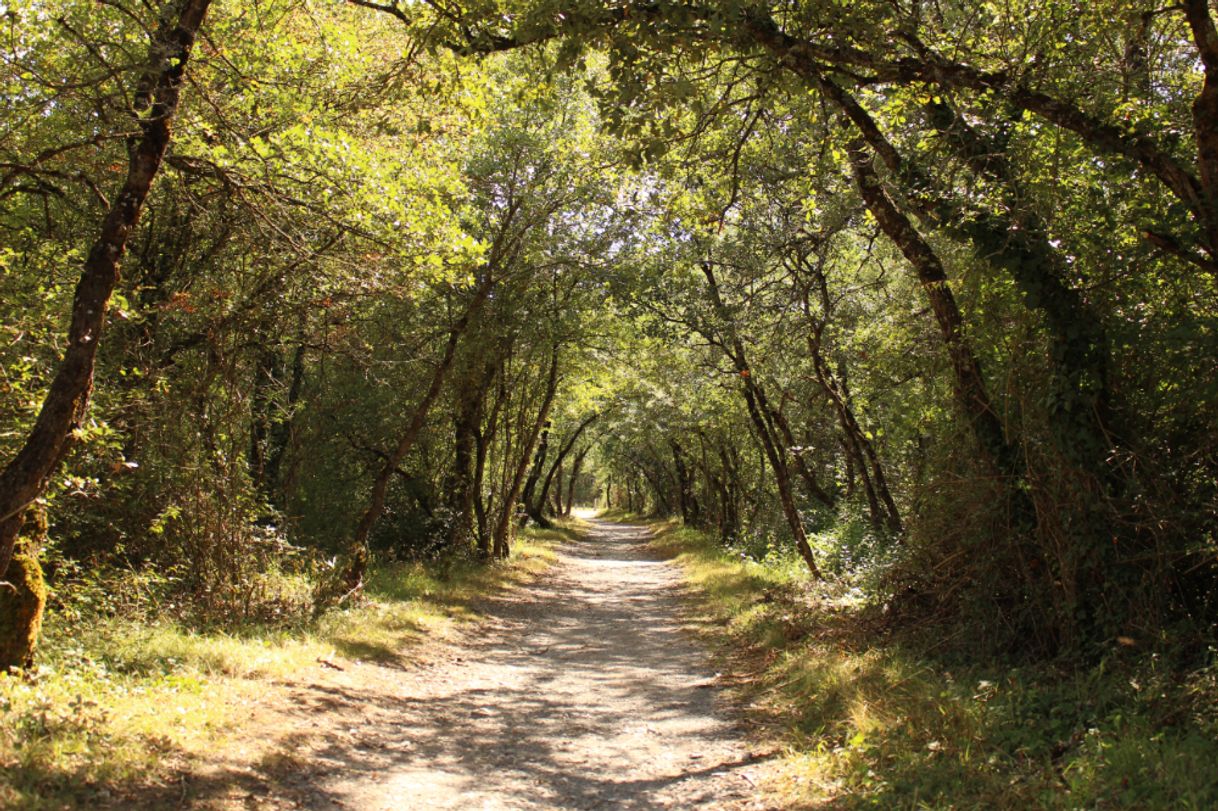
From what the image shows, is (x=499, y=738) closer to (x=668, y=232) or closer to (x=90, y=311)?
(x=90, y=311)

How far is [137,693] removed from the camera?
536cm

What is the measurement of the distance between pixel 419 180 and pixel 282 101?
5.67 feet

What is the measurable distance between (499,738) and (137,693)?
2620 mm

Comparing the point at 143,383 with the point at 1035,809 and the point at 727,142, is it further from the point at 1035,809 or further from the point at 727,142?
the point at 1035,809

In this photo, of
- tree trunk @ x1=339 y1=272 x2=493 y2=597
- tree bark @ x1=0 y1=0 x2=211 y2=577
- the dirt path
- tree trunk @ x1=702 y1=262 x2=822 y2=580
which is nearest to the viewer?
tree bark @ x1=0 y1=0 x2=211 y2=577

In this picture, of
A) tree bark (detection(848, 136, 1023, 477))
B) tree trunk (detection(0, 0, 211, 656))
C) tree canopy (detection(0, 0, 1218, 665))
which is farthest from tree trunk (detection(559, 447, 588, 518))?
tree trunk (detection(0, 0, 211, 656))

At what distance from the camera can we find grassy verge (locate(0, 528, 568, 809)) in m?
4.15

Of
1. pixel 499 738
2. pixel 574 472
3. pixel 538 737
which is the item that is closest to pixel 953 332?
pixel 538 737

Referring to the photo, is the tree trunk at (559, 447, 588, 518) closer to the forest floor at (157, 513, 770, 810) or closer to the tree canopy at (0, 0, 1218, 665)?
the tree canopy at (0, 0, 1218, 665)

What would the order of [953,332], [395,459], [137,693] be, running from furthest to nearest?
[395,459], [953,332], [137,693]

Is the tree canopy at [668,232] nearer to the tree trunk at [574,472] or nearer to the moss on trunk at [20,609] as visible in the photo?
the moss on trunk at [20,609]

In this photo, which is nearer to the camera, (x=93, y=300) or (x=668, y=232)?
(x=93, y=300)

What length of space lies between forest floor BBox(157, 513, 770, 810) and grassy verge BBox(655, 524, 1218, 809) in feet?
1.85

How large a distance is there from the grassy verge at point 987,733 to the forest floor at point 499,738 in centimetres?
56
